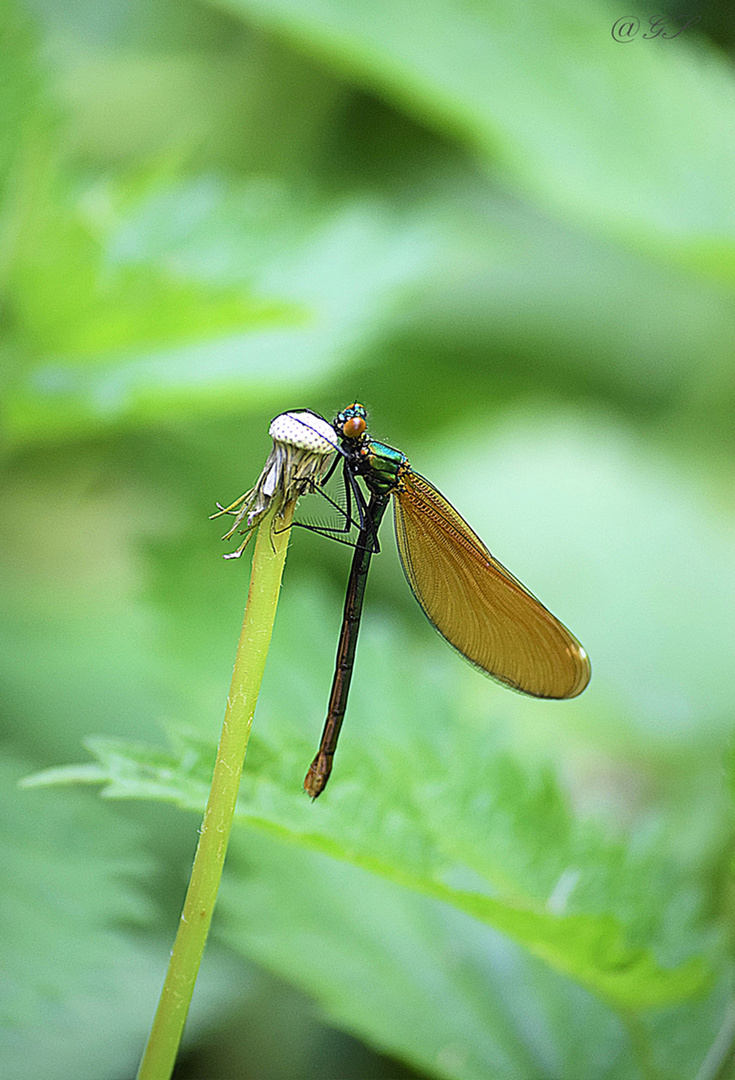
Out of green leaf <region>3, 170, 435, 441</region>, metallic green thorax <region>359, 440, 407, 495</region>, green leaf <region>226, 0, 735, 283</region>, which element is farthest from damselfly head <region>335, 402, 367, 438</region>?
green leaf <region>226, 0, 735, 283</region>

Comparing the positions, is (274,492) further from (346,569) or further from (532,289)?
(532,289)

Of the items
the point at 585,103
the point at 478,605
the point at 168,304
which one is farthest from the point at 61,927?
the point at 585,103

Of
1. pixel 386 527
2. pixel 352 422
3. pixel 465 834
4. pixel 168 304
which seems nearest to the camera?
pixel 465 834

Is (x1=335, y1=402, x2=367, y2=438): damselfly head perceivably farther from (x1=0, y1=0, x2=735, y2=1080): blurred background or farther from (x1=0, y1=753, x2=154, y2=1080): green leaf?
(x1=0, y1=753, x2=154, y2=1080): green leaf

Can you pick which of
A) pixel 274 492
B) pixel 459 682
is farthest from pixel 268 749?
pixel 459 682

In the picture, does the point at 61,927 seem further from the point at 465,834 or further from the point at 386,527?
the point at 386,527

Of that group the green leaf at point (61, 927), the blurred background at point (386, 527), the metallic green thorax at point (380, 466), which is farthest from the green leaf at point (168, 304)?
the green leaf at point (61, 927)
